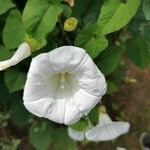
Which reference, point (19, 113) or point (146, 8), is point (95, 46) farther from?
point (19, 113)

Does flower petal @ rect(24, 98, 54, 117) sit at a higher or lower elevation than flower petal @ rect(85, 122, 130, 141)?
higher

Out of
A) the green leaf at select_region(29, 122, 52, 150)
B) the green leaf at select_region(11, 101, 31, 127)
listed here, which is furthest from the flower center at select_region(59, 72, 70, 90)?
the green leaf at select_region(29, 122, 52, 150)

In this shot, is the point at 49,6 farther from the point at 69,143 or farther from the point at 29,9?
the point at 69,143

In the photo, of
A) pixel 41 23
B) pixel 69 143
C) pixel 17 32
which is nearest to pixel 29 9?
pixel 41 23

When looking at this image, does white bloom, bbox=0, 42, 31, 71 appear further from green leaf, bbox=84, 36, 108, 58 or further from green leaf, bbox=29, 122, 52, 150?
green leaf, bbox=29, 122, 52, 150

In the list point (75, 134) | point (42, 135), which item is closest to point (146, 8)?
point (75, 134)
